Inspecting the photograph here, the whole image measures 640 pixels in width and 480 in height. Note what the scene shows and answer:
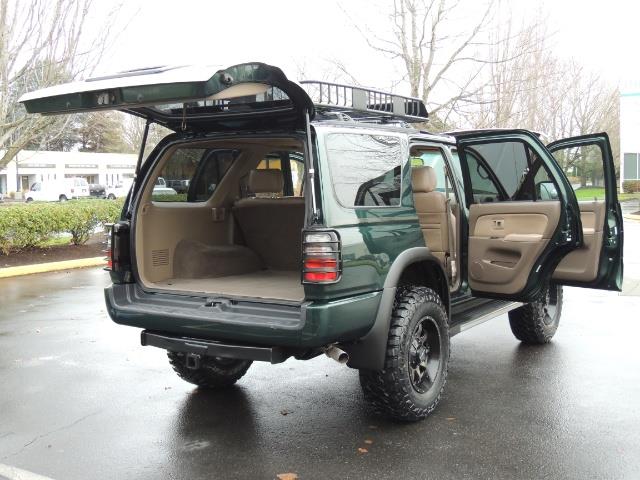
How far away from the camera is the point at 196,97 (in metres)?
3.51

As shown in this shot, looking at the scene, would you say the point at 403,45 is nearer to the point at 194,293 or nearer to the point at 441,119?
the point at 441,119

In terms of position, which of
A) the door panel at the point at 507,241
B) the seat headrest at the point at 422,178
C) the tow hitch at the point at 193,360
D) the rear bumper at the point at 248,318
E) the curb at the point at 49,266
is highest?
the seat headrest at the point at 422,178

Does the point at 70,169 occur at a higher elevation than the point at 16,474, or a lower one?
higher

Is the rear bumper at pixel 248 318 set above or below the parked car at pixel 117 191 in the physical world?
below

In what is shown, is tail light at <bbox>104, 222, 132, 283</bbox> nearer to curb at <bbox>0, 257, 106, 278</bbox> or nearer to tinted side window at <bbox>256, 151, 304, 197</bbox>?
tinted side window at <bbox>256, 151, 304, 197</bbox>

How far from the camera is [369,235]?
4.05m

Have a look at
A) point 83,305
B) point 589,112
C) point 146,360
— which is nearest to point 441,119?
point 83,305

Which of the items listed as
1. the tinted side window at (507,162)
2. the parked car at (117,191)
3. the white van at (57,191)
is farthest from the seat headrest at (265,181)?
the parked car at (117,191)

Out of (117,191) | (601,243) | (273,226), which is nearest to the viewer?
(601,243)

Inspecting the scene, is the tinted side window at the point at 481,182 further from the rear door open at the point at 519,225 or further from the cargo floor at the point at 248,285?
the cargo floor at the point at 248,285

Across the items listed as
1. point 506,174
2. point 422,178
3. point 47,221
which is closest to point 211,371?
point 422,178

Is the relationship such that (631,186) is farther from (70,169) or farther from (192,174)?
(70,169)

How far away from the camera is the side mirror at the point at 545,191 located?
18.6 feet

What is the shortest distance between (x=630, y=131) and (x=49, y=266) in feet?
116
